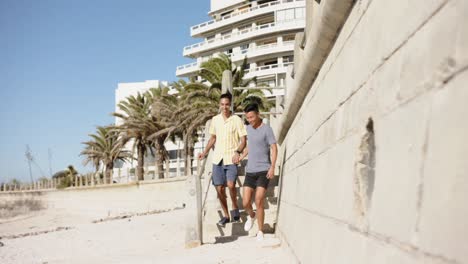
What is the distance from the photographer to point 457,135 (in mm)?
1086

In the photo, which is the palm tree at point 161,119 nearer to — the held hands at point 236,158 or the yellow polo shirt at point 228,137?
the yellow polo shirt at point 228,137

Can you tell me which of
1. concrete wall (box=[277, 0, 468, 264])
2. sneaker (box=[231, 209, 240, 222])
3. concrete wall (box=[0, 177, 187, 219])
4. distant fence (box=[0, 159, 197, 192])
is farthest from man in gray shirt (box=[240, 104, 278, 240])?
distant fence (box=[0, 159, 197, 192])

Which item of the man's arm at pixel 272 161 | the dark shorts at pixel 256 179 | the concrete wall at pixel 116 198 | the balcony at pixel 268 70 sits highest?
the balcony at pixel 268 70

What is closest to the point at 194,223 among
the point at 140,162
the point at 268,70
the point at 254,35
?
the point at 140,162

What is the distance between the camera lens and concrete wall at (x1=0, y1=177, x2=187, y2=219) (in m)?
29.6

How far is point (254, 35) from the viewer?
53.7 meters

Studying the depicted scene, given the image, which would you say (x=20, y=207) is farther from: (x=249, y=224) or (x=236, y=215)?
(x=249, y=224)

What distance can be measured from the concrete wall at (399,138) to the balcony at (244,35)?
49.8m

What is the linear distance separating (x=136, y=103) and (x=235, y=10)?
86.9ft

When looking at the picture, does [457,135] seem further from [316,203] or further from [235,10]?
[235,10]

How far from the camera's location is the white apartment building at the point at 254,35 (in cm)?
5166

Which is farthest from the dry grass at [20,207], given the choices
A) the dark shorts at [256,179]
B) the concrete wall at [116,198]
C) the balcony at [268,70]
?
the dark shorts at [256,179]

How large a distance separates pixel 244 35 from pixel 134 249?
47774 millimetres

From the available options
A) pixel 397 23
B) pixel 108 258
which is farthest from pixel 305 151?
pixel 108 258
